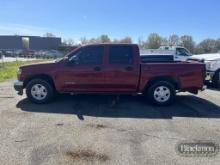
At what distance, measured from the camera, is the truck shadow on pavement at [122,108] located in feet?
21.7

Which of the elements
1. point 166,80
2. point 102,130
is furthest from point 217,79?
point 102,130

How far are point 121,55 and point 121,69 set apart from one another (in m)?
0.43

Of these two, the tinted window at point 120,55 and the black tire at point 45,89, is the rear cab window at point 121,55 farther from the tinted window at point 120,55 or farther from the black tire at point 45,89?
the black tire at point 45,89

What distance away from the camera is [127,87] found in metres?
7.43

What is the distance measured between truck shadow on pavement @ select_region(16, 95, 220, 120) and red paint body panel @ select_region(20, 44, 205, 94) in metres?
0.47

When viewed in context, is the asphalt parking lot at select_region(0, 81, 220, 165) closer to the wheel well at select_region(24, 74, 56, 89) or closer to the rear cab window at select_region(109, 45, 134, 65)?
the wheel well at select_region(24, 74, 56, 89)

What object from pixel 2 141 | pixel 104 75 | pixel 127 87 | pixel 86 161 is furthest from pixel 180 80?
pixel 2 141

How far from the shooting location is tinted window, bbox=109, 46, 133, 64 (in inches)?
288

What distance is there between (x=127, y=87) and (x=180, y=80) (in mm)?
1592

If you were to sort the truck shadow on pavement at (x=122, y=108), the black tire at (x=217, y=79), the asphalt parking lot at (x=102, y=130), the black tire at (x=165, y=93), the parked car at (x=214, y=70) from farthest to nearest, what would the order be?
the black tire at (x=217, y=79), the parked car at (x=214, y=70), the black tire at (x=165, y=93), the truck shadow on pavement at (x=122, y=108), the asphalt parking lot at (x=102, y=130)

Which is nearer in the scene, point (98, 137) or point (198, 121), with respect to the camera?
point (98, 137)

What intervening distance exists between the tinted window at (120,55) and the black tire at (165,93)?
3.39 feet

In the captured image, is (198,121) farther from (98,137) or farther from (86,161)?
(86,161)

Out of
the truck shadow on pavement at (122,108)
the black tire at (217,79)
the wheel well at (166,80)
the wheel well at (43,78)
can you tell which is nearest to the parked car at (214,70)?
the black tire at (217,79)
